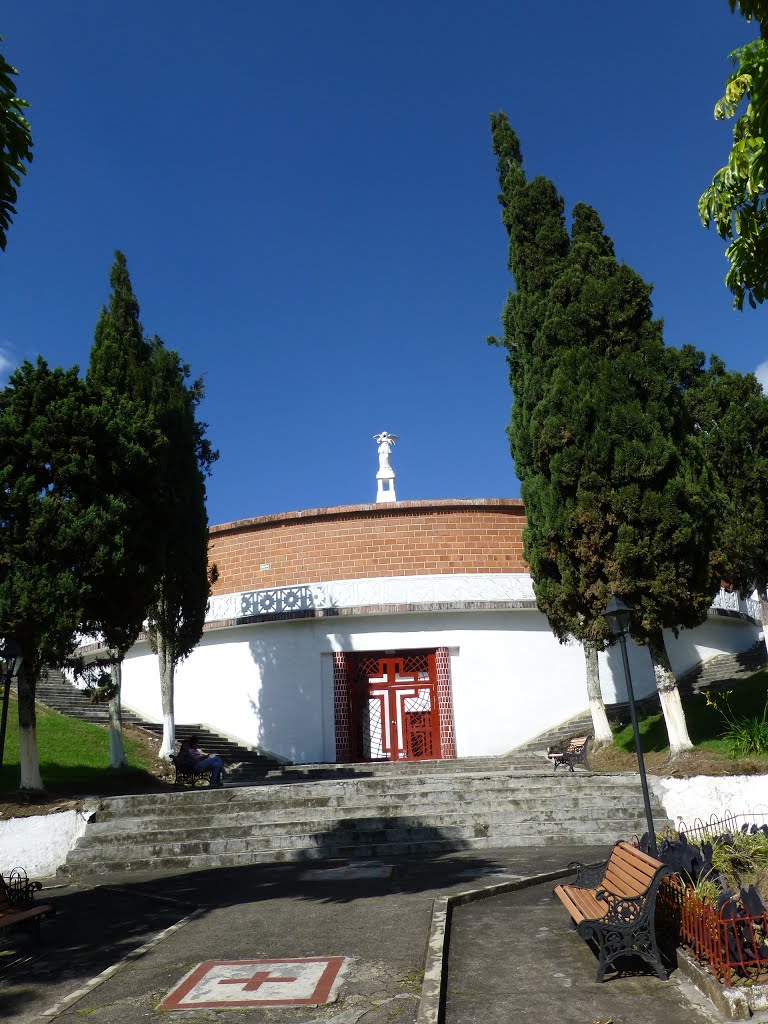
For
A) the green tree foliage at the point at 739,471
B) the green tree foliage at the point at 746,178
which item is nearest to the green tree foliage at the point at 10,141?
the green tree foliage at the point at 746,178

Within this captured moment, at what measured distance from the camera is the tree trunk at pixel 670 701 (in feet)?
42.2

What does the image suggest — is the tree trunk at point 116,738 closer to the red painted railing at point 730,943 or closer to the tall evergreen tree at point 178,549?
the tall evergreen tree at point 178,549

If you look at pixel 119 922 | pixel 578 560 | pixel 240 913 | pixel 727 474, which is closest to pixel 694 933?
pixel 240 913

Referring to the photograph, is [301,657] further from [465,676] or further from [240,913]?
[240,913]

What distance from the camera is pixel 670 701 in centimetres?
1302

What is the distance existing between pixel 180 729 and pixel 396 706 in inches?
205

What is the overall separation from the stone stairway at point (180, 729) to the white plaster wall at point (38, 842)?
6874 millimetres

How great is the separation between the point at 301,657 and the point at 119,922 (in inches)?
482

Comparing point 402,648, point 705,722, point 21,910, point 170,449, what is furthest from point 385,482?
point 21,910

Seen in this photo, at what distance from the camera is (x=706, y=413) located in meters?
18.6

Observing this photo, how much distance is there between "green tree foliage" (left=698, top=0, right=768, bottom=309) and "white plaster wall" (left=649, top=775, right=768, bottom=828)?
26.0 ft

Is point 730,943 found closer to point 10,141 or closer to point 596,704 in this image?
point 10,141

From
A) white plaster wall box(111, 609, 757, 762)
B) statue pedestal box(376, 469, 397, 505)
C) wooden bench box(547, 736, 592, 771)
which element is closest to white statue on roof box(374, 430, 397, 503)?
statue pedestal box(376, 469, 397, 505)

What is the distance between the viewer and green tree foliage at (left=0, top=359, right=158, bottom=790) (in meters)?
11.2
